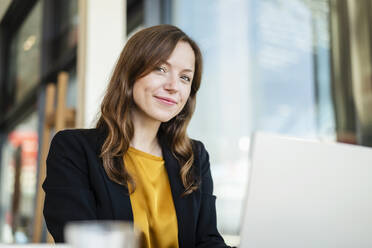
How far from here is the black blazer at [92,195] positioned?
112 centimetres

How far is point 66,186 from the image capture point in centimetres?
116

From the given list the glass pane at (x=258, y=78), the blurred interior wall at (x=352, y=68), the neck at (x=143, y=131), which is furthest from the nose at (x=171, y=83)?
the blurred interior wall at (x=352, y=68)

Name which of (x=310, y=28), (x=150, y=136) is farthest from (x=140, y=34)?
(x=310, y=28)

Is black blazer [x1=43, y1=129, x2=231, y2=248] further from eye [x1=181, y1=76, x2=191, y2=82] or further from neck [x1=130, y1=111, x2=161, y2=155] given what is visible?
eye [x1=181, y1=76, x2=191, y2=82]

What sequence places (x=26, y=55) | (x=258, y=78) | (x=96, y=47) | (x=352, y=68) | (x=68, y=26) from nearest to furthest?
(x=96, y=47) → (x=352, y=68) → (x=258, y=78) → (x=68, y=26) → (x=26, y=55)

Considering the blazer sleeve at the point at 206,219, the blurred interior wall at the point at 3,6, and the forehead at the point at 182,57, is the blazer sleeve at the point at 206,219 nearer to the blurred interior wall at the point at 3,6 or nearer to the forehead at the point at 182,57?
the forehead at the point at 182,57

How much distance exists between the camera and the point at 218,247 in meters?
1.24

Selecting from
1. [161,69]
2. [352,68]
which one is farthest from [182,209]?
[352,68]

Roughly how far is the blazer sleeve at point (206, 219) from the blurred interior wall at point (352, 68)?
1554 mm

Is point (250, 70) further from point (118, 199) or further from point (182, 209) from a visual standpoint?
point (118, 199)

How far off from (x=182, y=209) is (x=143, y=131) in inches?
11.9

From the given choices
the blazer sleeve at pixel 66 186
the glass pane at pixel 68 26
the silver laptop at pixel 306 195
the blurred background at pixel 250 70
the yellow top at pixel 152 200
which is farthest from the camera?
the glass pane at pixel 68 26

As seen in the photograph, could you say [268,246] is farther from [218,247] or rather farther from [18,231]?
[18,231]

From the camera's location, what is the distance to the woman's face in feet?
4.31
